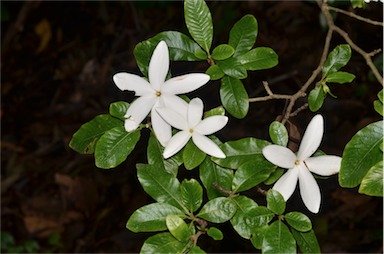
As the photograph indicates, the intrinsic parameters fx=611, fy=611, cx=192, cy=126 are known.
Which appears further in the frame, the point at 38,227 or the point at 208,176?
the point at 38,227

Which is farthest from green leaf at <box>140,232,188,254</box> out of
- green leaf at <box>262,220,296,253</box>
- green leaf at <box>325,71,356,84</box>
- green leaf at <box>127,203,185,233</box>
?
green leaf at <box>325,71,356,84</box>

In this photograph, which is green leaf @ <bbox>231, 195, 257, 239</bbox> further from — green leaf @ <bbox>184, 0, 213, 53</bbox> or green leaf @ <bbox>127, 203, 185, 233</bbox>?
green leaf @ <bbox>184, 0, 213, 53</bbox>

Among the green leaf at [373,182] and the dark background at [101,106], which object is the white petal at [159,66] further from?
the dark background at [101,106]

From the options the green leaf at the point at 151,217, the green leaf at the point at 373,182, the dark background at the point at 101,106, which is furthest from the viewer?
the dark background at the point at 101,106

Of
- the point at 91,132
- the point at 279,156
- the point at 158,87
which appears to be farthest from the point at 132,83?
the point at 279,156

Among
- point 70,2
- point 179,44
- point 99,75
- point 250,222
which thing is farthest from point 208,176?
point 70,2

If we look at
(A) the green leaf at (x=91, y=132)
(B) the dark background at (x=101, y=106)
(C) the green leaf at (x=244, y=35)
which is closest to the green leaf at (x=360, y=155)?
(C) the green leaf at (x=244, y=35)

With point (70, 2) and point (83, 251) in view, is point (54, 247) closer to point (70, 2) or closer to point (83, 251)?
point (83, 251)
